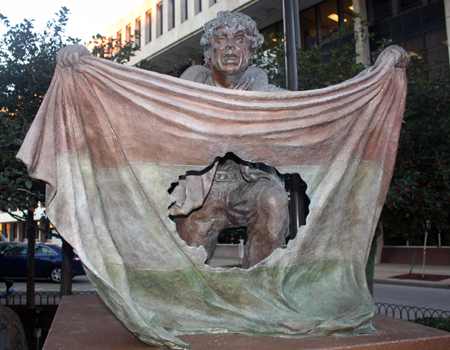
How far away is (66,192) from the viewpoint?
9.46 feet

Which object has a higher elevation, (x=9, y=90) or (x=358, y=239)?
(x=9, y=90)

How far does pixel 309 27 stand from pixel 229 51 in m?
19.5

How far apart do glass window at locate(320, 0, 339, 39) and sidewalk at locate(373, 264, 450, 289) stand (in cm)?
1090

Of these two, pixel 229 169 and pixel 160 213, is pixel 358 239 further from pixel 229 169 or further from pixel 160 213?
pixel 160 213

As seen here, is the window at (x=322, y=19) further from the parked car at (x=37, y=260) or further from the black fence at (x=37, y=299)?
the black fence at (x=37, y=299)

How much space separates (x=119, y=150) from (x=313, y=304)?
1.71m

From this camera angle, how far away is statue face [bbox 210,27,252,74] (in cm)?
361

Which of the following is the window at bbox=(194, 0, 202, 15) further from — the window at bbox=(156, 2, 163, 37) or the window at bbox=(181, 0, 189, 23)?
the window at bbox=(156, 2, 163, 37)

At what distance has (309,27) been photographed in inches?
851

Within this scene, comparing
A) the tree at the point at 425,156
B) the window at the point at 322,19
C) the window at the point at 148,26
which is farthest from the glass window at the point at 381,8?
the window at the point at 148,26

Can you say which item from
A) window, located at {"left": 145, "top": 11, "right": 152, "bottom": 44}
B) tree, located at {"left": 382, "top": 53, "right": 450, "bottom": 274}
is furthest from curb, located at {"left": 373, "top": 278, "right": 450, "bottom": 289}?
window, located at {"left": 145, "top": 11, "right": 152, "bottom": 44}

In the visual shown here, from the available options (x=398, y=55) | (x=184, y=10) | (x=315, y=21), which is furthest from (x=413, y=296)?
(x=184, y=10)

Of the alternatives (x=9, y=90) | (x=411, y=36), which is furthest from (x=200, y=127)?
(x=411, y=36)

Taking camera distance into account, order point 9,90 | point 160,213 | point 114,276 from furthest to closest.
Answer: point 9,90
point 160,213
point 114,276
